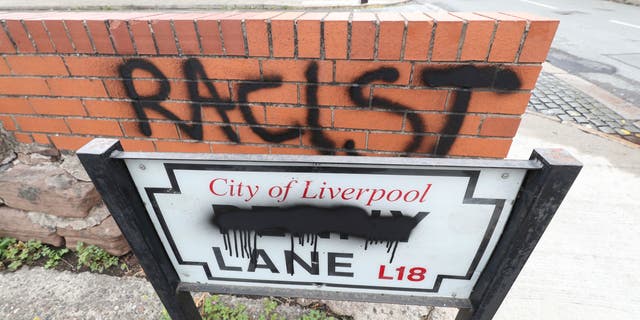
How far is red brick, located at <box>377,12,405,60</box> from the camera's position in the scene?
3.70 ft

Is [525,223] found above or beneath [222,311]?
above

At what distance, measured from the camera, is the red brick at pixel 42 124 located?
168 cm

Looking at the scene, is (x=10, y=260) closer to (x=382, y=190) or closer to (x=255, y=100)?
(x=255, y=100)

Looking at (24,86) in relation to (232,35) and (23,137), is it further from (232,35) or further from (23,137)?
(232,35)

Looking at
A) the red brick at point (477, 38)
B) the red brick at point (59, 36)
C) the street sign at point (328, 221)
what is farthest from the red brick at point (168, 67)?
the red brick at point (477, 38)

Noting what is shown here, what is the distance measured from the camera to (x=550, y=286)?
1.79 metres

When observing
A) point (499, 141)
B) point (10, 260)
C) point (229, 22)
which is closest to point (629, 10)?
point (499, 141)

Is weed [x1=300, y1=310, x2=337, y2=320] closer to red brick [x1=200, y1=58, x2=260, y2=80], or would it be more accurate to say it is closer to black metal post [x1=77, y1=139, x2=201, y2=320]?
black metal post [x1=77, y1=139, x2=201, y2=320]

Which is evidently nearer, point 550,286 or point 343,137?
point 343,137

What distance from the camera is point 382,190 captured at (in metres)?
0.85

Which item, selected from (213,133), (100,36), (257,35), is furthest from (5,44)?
(257,35)

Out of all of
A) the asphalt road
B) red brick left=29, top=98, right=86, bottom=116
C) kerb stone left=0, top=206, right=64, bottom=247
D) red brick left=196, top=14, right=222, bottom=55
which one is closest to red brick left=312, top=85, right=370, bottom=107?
red brick left=196, top=14, right=222, bottom=55

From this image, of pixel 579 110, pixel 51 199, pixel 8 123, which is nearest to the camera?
pixel 8 123

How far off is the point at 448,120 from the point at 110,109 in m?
1.59
